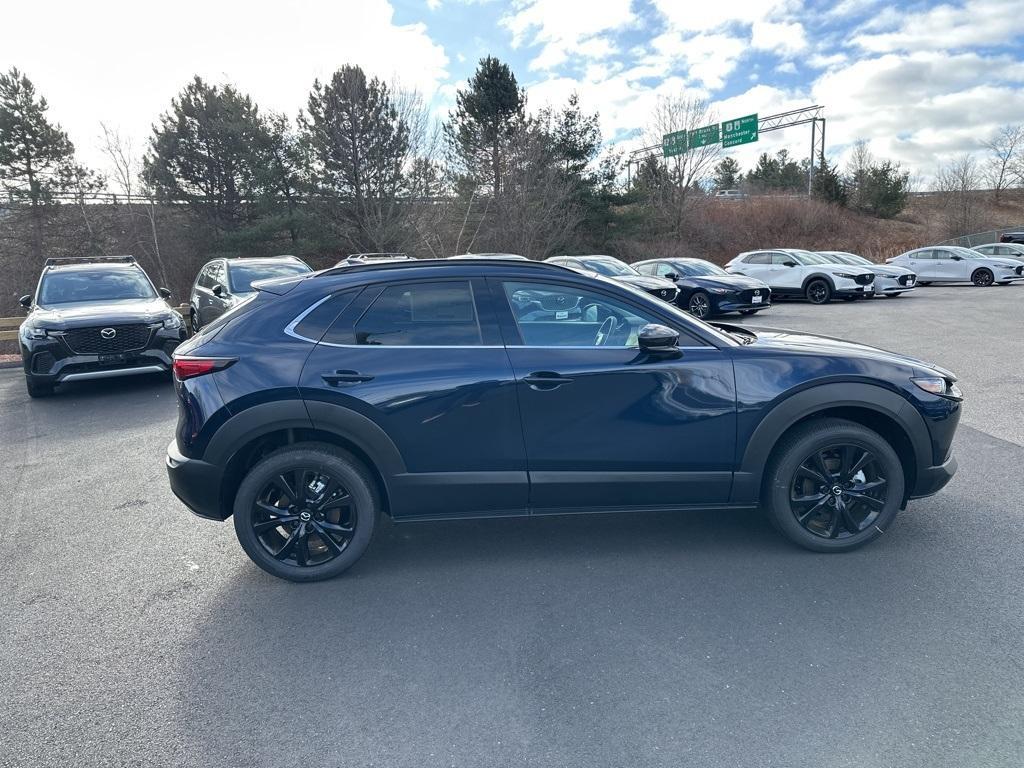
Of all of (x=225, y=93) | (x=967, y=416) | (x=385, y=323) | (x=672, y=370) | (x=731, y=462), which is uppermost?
(x=225, y=93)

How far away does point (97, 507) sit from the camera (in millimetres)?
4855

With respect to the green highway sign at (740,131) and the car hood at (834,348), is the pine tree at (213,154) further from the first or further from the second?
the car hood at (834,348)

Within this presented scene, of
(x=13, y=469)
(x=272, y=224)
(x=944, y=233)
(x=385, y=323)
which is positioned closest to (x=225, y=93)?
(x=272, y=224)

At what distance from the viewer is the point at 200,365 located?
11.7 feet

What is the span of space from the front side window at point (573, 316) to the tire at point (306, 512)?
1.27 metres

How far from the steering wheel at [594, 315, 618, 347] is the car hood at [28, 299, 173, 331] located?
24.2 ft

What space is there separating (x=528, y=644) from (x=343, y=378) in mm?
1660

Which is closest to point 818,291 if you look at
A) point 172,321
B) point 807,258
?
point 807,258

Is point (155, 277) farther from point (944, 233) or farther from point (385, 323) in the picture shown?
point (944, 233)

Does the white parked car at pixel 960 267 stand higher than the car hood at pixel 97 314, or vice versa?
the car hood at pixel 97 314

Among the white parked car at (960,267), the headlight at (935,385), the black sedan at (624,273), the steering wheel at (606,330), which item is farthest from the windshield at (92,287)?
the white parked car at (960,267)

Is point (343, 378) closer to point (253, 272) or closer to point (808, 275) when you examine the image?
point (253, 272)

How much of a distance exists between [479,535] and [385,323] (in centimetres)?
152

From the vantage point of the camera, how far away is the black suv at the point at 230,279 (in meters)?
10.6
